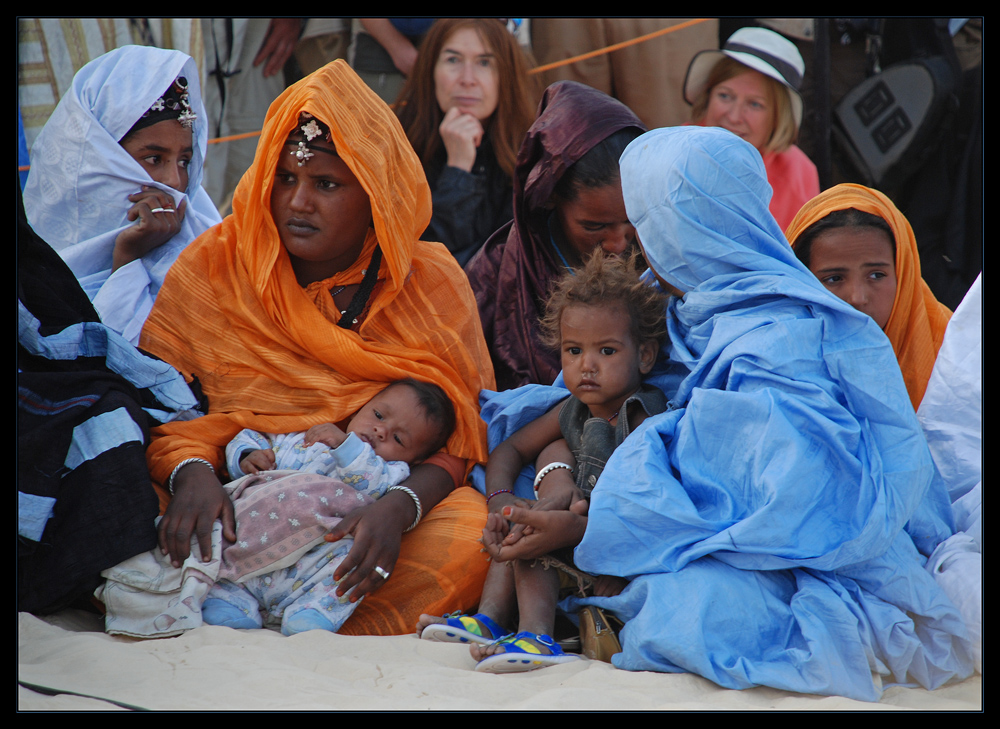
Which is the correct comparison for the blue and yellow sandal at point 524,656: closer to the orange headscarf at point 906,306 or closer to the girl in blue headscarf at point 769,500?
the girl in blue headscarf at point 769,500

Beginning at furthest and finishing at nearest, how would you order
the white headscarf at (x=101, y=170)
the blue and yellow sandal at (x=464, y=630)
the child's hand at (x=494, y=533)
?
the white headscarf at (x=101, y=170) < the child's hand at (x=494, y=533) < the blue and yellow sandal at (x=464, y=630)

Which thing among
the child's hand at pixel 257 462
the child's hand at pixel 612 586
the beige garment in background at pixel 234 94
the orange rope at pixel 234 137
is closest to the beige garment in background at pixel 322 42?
the beige garment in background at pixel 234 94

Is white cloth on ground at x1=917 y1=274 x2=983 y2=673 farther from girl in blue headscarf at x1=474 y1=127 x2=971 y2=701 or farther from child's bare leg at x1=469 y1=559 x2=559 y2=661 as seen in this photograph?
child's bare leg at x1=469 y1=559 x2=559 y2=661

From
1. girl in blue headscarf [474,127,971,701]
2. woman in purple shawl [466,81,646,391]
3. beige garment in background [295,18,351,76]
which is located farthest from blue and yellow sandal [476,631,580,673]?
beige garment in background [295,18,351,76]

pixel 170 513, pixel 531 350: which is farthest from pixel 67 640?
pixel 531 350

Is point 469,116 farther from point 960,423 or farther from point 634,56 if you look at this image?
point 960,423

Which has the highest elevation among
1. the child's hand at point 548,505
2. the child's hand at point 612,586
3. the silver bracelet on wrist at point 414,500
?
the child's hand at point 548,505

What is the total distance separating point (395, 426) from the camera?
10.2 ft

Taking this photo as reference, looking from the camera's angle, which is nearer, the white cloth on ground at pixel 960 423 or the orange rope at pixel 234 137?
the white cloth on ground at pixel 960 423

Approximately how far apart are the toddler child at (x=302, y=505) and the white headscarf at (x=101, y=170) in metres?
1.24

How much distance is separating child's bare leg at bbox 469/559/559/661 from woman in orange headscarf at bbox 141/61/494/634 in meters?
0.27

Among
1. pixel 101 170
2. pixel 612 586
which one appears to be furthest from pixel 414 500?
pixel 101 170

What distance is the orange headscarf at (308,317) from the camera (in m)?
3.19

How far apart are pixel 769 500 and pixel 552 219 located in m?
1.74
